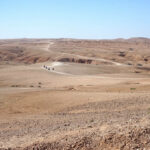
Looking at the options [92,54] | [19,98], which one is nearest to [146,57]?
[92,54]

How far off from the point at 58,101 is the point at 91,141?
1003cm

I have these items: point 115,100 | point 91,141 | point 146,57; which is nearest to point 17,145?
point 91,141

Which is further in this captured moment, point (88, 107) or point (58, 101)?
point (58, 101)

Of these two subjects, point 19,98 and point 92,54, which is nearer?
point 19,98

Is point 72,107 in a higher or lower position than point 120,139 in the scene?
lower

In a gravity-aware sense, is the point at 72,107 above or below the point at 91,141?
below

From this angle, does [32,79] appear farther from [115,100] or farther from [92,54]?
[92,54]

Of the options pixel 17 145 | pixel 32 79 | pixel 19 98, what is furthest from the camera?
pixel 32 79

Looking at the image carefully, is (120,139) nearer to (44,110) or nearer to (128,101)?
(128,101)

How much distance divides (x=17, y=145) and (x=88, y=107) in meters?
7.33

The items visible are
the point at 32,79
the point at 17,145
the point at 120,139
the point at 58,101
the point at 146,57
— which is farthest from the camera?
the point at 146,57

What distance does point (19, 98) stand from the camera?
63.1 feet

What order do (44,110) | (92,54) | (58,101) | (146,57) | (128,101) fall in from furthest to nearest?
1. (92,54)
2. (146,57)
3. (58,101)
4. (44,110)
5. (128,101)

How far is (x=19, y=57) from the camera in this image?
3246 inches
